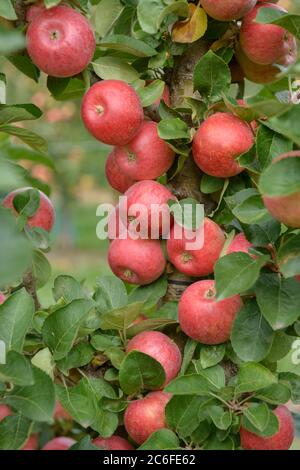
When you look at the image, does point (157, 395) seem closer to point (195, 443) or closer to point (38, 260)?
point (195, 443)

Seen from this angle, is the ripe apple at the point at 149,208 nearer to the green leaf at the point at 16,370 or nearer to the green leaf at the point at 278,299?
the green leaf at the point at 278,299

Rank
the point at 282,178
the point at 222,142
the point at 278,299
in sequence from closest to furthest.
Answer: the point at 282,178 < the point at 278,299 < the point at 222,142

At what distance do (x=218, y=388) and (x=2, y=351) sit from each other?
0.26 m

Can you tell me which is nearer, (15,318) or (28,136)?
(15,318)

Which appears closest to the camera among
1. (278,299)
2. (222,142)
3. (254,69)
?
(278,299)

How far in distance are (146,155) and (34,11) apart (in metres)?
0.23

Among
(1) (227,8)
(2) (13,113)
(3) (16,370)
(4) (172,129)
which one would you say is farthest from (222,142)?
(3) (16,370)

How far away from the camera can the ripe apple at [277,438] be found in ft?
2.91

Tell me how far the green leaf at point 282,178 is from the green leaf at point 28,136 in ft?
1.45

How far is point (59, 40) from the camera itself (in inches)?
36.0

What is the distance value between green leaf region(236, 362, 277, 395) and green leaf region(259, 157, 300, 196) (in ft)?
0.77

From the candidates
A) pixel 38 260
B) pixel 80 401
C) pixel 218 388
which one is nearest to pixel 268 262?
pixel 218 388

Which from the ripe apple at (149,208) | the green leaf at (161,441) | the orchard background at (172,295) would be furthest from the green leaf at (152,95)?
the green leaf at (161,441)

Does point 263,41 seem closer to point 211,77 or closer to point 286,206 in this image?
point 211,77
